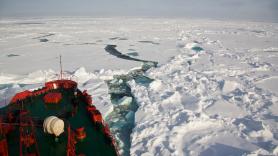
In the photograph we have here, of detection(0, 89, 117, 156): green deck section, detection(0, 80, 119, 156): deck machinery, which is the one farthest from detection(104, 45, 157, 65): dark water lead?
detection(0, 89, 117, 156): green deck section

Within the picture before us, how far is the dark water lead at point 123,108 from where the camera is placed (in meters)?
6.86

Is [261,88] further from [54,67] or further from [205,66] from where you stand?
[54,67]

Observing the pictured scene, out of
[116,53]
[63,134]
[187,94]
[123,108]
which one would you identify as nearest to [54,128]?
[63,134]

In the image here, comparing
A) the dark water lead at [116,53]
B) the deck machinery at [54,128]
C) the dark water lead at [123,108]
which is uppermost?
the dark water lead at [116,53]

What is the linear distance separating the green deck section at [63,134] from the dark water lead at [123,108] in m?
1.16

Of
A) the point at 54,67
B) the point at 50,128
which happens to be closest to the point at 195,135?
the point at 50,128

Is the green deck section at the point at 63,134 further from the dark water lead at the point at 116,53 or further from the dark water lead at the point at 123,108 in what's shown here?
the dark water lead at the point at 116,53

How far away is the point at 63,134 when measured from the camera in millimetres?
5086

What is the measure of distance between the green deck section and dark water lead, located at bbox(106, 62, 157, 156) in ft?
3.81

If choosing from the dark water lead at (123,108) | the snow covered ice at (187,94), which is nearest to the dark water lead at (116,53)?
the snow covered ice at (187,94)

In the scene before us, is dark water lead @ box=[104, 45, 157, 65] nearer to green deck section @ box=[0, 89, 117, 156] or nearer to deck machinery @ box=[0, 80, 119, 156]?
deck machinery @ box=[0, 80, 119, 156]

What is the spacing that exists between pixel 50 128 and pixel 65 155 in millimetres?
577

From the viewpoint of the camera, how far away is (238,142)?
6.38m

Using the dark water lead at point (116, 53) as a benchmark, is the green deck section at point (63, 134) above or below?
below
